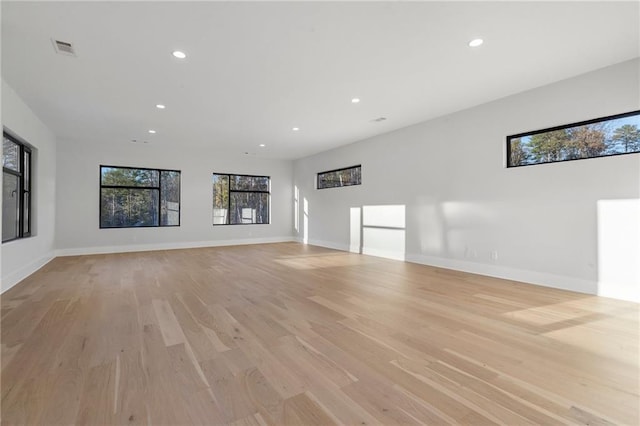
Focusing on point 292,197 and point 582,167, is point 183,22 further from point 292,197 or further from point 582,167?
point 292,197

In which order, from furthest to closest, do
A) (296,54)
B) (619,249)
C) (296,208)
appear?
(296,208)
(619,249)
(296,54)

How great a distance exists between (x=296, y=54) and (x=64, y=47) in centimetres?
234

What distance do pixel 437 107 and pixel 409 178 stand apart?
151cm

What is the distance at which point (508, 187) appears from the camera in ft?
14.4

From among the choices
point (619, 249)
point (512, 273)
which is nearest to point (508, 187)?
point (512, 273)

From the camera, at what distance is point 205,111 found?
16.2ft

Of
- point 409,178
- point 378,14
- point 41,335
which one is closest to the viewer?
point 41,335

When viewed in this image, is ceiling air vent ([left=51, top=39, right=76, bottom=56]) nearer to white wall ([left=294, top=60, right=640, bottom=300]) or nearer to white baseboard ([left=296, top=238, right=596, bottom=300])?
white wall ([left=294, top=60, right=640, bottom=300])

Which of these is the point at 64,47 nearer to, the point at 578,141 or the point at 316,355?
the point at 316,355

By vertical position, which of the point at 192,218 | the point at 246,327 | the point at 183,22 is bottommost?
the point at 246,327

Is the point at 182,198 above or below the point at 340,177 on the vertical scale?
below

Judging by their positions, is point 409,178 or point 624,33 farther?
point 409,178

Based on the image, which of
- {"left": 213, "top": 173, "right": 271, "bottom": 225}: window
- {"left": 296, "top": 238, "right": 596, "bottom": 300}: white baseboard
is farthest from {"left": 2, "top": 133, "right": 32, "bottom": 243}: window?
{"left": 296, "top": 238, "right": 596, "bottom": 300}: white baseboard

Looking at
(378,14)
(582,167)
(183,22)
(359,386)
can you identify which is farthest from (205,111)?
(582,167)
